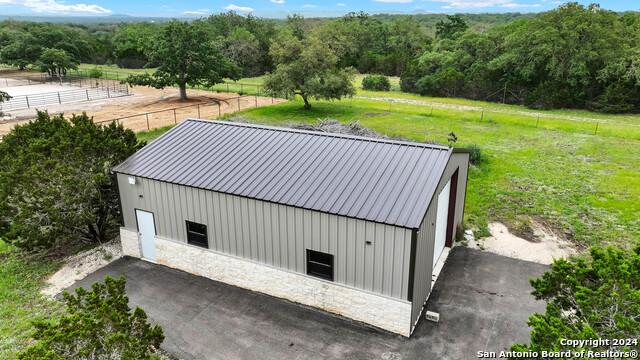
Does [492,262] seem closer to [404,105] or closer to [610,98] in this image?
[404,105]

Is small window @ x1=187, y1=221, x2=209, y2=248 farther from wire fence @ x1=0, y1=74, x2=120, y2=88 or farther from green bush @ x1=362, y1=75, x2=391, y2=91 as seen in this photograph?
wire fence @ x1=0, y1=74, x2=120, y2=88

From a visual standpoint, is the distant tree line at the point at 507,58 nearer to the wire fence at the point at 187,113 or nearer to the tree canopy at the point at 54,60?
the tree canopy at the point at 54,60

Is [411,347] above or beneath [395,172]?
beneath

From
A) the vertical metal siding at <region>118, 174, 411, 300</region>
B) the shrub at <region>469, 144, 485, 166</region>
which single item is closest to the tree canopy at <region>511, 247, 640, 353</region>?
the vertical metal siding at <region>118, 174, 411, 300</region>

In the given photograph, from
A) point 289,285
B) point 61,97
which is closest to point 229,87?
point 61,97

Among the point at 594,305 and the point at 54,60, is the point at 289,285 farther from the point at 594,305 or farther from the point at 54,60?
the point at 54,60

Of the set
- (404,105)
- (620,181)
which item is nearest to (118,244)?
(620,181)
